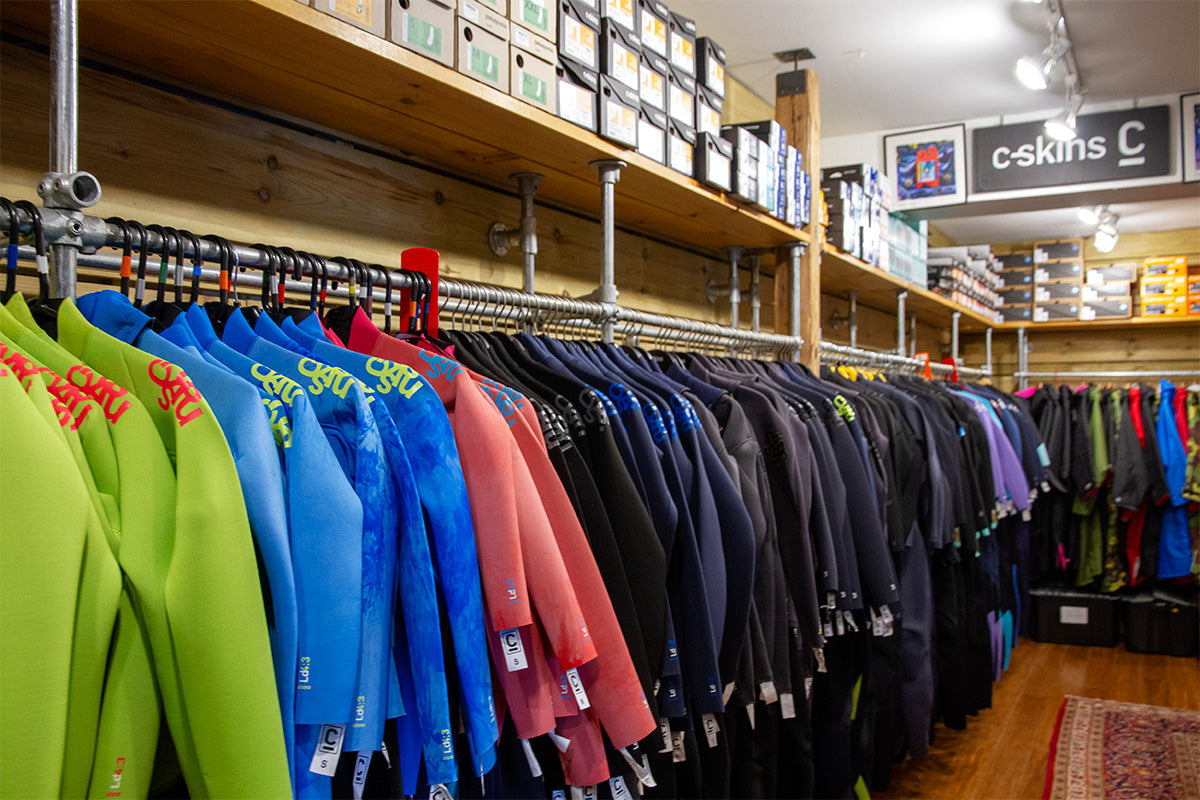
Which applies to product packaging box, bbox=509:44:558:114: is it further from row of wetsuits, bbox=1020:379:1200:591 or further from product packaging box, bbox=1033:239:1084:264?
product packaging box, bbox=1033:239:1084:264

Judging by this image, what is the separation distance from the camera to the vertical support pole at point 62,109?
1.04 m

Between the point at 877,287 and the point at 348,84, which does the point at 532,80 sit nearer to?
the point at 348,84

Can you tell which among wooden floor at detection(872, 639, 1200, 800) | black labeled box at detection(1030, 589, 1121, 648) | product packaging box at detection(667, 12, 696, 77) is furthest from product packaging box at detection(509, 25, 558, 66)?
black labeled box at detection(1030, 589, 1121, 648)

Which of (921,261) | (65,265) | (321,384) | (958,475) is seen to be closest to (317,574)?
(321,384)

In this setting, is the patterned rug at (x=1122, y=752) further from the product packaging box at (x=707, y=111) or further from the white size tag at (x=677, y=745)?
the product packaging box at (x=707, y=111)

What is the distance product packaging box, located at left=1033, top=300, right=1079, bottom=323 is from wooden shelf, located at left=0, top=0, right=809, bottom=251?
554 centimetres

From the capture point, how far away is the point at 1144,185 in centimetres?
415

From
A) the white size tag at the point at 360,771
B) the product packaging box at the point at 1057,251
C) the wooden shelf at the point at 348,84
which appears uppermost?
the product packaging box at the point at 1057,251

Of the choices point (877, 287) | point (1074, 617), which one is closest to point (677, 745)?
point (877, 287)

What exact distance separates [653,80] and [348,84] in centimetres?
94

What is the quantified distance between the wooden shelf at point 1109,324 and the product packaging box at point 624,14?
5.67 metres

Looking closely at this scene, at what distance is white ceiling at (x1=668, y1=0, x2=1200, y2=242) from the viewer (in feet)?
11.4

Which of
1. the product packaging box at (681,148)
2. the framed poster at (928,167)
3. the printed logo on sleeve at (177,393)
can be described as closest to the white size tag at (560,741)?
the printed logo on sleeve at (177,393)

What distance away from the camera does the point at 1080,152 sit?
14.0 feet
